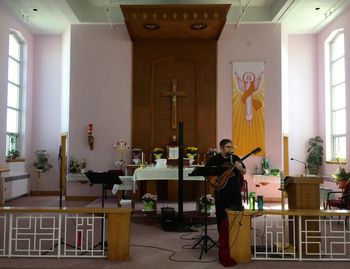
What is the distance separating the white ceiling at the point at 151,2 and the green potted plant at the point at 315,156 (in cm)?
335

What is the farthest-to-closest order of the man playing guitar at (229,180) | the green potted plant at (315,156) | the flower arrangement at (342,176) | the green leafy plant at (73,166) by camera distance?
1. the green potted plant at (315,156)
2. the green leafy plant at (73,166)
3. the flower arrangement at (342,176)
4. the man playing guitar at (229,180)

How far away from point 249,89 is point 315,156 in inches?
110

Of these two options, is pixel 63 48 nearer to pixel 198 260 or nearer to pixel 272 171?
pixel 272 171

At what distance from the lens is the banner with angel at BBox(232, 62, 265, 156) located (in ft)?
35.4

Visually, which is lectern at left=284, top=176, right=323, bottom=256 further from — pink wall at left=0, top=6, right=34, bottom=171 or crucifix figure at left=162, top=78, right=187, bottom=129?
pink wall at left=0, top=6, right=34, bottom=171

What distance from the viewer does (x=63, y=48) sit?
12.0 metres

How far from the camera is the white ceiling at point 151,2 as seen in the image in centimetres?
1009

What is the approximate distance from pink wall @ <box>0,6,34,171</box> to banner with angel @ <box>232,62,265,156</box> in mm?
6173

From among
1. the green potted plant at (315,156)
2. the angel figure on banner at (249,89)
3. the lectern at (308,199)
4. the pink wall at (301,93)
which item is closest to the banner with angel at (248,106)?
the angel figure on banner at (249,89)

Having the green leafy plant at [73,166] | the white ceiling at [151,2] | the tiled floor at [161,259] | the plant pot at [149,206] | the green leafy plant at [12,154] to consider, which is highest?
the white ceiling at [151,2]

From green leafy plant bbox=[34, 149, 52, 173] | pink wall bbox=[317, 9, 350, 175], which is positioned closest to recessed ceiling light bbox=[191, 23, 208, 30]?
pink wall bbox=[317, 9, 350, 175]

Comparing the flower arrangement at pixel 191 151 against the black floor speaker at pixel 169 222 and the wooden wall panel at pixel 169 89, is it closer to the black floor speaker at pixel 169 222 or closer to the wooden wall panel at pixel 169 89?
the wooden wall panel at pixel 169 89

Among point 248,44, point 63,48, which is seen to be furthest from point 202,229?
Answer: point 63,48

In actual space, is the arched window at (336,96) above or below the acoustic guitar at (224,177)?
above
